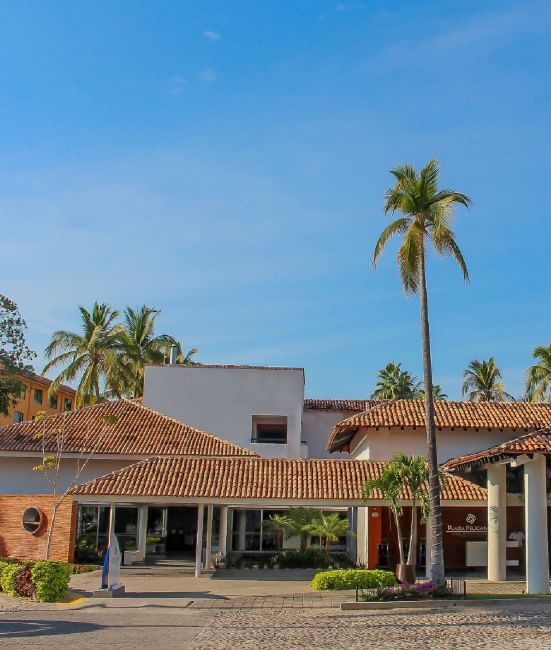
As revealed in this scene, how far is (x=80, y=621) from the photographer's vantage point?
16453 mm

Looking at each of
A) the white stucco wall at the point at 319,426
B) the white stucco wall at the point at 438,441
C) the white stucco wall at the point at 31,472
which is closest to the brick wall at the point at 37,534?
the white stucco wall at the point at 31,472

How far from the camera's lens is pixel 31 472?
30750 millimetres

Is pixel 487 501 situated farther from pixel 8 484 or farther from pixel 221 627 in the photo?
pixel 8 484

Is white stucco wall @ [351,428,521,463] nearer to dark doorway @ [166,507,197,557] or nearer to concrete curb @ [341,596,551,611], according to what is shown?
dark doorway @ [166,507,197,557]

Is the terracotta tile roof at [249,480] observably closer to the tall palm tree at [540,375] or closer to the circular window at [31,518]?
the circular window at [31,518]

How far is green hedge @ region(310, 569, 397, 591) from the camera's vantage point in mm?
20859

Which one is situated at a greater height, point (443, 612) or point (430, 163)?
point (430, 163)

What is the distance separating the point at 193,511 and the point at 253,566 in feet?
21.4

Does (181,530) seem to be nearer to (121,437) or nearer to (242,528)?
(242,528)

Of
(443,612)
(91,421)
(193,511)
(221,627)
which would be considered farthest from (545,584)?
(91,421)

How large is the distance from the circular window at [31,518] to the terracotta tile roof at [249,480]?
2.95m

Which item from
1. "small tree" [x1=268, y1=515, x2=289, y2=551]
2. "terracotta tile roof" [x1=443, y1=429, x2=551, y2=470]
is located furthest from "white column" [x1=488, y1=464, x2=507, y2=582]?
"small tree" [x1=268, y1=515, x2=289, y2=551]

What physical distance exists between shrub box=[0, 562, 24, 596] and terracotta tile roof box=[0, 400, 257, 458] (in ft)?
29.4

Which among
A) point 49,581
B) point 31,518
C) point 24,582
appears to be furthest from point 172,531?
point 49,581
